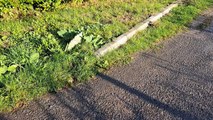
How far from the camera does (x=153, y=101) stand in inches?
161

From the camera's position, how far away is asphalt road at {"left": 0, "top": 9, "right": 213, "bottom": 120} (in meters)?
3.80

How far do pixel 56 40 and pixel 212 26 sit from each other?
145 inches

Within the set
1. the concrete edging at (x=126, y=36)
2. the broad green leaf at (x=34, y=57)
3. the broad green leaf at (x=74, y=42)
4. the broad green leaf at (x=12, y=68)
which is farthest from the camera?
the concrete edging at (x=126, y=36)

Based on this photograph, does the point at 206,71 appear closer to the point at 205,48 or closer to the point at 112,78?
the point at 205,48

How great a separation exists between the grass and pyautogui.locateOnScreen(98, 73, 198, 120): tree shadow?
0.38 metres

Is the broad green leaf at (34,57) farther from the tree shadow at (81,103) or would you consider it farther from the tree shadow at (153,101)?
the tree shadow at (153,101)

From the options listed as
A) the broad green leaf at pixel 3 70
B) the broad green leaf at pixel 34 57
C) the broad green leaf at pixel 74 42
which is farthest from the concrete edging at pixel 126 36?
the broad green leaf at pixel 3 70

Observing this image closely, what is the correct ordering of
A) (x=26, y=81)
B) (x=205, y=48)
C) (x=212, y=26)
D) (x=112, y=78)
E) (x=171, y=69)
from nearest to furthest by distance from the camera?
(x=26, y=81) → (x=112, y=78) → (x=171, y=69) → (x=205, y=48) → (x=212, y=26)

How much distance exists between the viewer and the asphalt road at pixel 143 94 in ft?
12.5

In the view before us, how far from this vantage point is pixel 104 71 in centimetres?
483

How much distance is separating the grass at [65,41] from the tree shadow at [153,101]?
38 centimetres

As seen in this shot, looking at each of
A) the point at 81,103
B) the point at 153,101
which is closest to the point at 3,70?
the point at 81,103

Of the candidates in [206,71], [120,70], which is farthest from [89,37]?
[206,71]

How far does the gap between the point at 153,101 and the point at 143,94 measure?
20 cm
